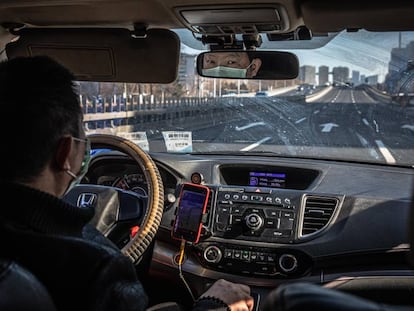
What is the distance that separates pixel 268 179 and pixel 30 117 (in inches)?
111

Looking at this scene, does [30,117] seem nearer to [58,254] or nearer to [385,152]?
[58,254]

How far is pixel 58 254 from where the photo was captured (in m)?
1.88

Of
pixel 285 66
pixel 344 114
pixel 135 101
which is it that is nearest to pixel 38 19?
pixel 285 66

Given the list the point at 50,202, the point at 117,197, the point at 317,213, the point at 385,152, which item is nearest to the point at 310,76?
the point at 385,152

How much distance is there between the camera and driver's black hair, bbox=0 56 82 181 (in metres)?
1.95

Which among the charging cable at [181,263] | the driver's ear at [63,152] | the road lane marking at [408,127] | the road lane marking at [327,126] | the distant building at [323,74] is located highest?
the driver's ear at [63,152]

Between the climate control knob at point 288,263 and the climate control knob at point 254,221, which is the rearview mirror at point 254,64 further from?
the climate control knob at point 288,263

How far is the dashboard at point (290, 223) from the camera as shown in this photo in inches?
154

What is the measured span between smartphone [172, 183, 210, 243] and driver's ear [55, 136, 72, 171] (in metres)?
1.99

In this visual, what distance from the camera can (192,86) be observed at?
5.05 metres

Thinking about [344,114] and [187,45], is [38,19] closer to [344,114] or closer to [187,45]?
[187,45]

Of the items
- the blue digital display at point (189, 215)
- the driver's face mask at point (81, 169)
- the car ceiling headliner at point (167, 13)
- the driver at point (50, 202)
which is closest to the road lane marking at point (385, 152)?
the blue digital display at point (189, 215)

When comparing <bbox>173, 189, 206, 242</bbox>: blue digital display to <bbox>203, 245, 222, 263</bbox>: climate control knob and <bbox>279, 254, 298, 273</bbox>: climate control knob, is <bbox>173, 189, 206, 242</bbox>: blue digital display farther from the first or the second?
<bbox>279, 254, 298, 273</bbox>: climate control knob

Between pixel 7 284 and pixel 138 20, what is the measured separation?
2016mm
